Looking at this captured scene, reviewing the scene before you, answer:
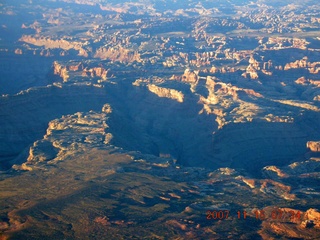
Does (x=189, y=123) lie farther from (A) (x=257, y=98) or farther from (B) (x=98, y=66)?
(B) (x=98, y=66)

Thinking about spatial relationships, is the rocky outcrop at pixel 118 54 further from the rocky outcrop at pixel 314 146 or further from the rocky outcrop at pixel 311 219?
the rocky outcrop at pixel 311 219

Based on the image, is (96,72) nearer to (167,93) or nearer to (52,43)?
(167,93)

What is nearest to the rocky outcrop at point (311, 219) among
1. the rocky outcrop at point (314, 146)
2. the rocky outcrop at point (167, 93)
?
the rocky outcrop at point (314, 146)

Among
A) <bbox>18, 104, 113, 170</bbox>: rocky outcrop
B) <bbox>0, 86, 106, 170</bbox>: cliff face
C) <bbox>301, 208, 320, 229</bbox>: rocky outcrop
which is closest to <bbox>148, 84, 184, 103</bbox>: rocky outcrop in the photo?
<bbox>0, 86, 106, 170</bbox>: cliff face

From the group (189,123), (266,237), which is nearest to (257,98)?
(189,123)
